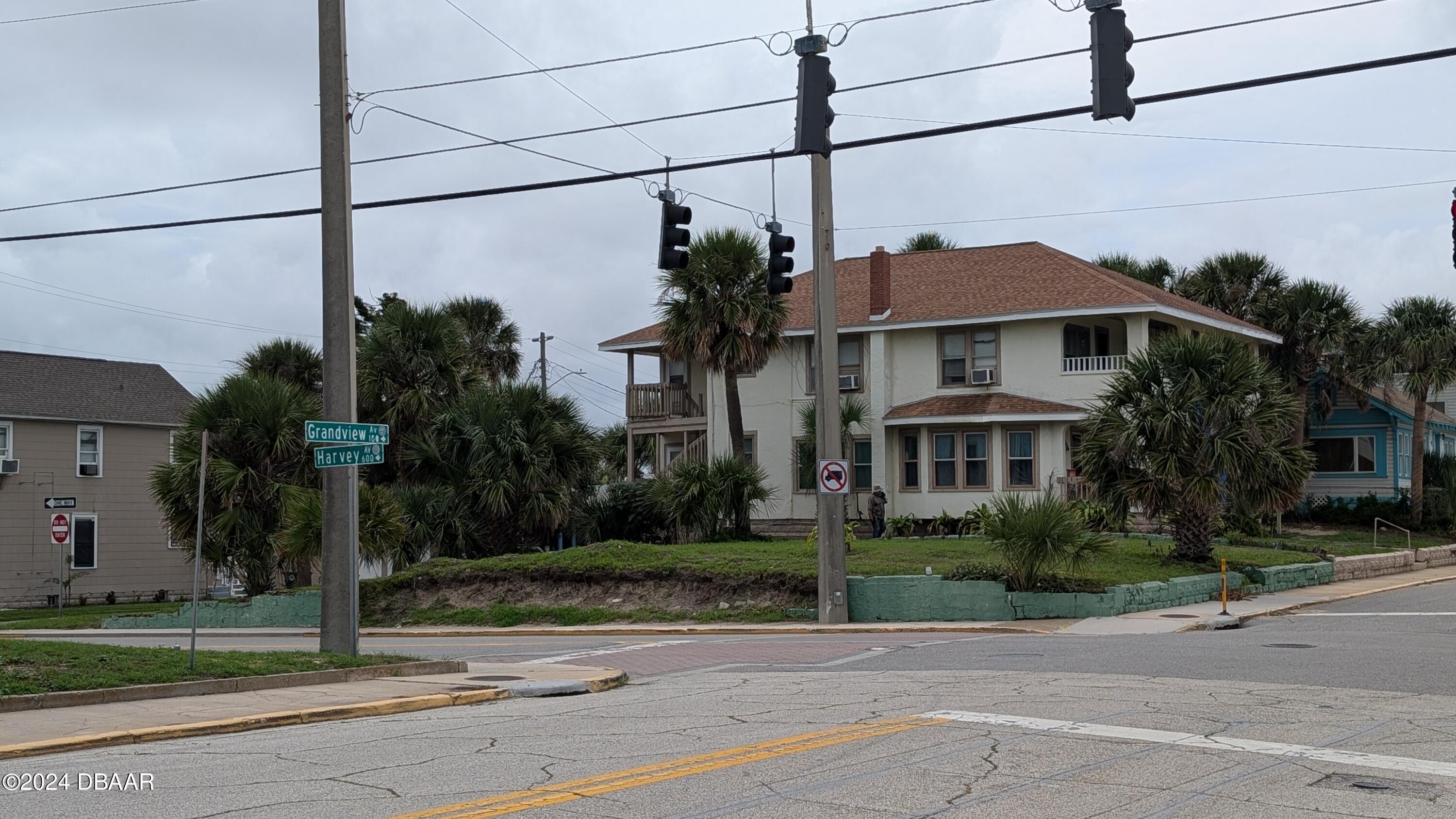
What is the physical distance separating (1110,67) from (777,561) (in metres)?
14.5

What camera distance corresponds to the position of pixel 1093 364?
3631cm

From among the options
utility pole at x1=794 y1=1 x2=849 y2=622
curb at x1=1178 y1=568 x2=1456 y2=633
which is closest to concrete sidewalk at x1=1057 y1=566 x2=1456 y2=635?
curb at x1=1178 y1=568 x2=1456 y2=633

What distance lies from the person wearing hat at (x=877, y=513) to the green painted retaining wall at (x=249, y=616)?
13.9 metres

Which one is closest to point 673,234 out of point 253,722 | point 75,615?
point 253,722

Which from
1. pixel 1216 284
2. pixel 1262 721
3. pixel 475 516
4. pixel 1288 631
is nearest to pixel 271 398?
pixel 475 516

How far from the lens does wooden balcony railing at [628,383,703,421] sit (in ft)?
137

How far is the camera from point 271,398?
1233 inches

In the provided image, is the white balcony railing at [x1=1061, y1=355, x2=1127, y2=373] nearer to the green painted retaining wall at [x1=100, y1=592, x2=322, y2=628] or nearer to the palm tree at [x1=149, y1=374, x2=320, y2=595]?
the palm tree at [x1=149, y1=374, x2=320, y2=595]

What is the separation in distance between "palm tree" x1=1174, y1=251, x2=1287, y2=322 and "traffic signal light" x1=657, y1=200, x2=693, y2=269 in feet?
105

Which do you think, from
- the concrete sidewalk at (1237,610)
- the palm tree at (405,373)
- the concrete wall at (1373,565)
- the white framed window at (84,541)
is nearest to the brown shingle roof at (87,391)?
the white framed window at (84,541)

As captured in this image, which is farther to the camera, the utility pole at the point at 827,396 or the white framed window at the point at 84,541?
the white framed window at the point at 84,541

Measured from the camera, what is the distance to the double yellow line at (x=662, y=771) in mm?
7680

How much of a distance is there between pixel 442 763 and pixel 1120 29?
31.6 feet

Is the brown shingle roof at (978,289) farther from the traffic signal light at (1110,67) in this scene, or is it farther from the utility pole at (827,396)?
the traffic signal light at (1110,67)
